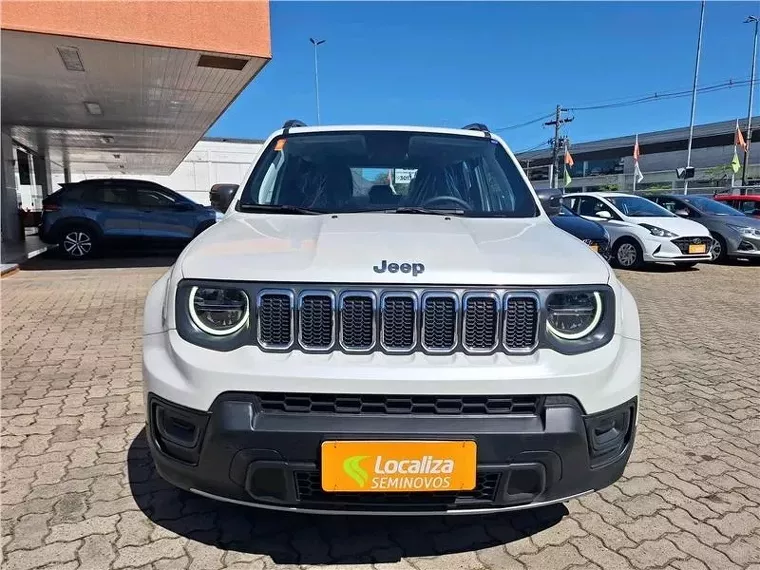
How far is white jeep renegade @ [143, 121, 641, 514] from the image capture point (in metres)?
1.79

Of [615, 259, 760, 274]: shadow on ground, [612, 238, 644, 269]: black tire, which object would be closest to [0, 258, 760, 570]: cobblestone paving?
[612, 238, 644, 269]: black tire

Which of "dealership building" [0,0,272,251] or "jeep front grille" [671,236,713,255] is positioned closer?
"dealership building" [0,0,272,251]

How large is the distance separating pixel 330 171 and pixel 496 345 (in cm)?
172

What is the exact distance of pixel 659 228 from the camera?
1080 cm

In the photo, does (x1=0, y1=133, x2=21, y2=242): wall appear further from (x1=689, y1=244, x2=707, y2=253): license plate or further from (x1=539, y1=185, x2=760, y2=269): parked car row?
(x1=689, y1=244, x2=707, y2=253): license plate

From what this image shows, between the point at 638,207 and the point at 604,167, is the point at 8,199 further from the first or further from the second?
the point at 604,167

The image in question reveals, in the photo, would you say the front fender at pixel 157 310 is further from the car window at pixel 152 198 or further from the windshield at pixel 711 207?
the windshield at pixel 711 207

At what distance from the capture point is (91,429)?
3.29m

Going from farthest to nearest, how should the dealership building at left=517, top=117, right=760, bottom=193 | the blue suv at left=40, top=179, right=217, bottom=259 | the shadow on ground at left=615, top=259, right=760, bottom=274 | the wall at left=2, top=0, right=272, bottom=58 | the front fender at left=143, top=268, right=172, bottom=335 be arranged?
the dealership building at left=517, top=117, right=760, bottom=193 < the blue suv at left=40, top=179, right=217, bottom=259 < the shadow on ground at left=615, top=259, right=760, bottom=274 < the wall at left=2, top=0, right=272, bottom=58 < the front fender at left=143, top=268, right=172, bottom=335

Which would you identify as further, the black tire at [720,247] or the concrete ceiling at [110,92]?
the black tire at [720,247]

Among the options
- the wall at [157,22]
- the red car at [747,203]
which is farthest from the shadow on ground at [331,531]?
the red car at [747,203]

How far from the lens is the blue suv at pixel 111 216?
11414mm

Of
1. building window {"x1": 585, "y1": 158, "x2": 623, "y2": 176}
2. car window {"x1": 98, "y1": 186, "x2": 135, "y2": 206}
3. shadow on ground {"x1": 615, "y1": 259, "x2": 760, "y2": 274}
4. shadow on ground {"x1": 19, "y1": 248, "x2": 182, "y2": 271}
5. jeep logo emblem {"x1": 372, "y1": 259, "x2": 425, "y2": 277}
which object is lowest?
shadow on ground {"x1": 615, "y1": 259, "x2": 760, "y2": 274}

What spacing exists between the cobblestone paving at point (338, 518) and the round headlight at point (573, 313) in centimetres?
94
